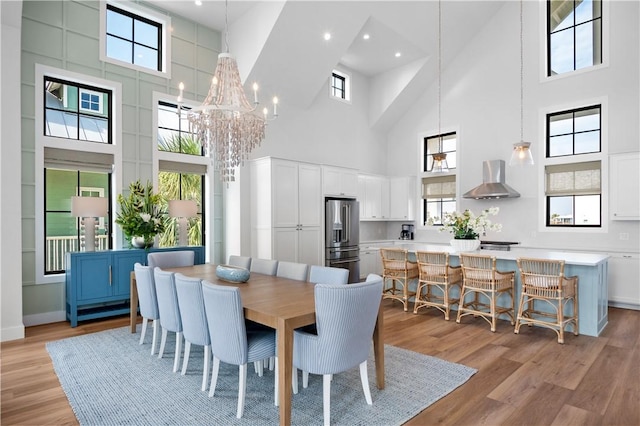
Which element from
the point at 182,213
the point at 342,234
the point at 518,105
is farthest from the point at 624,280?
the point at 182,213

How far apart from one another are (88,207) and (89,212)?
0.06 m

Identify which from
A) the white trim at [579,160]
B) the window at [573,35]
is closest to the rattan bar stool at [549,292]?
the white trim at [579,160]

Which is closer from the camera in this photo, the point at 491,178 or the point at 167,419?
the point at 167,419

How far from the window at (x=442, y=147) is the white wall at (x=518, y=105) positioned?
8.1 inches

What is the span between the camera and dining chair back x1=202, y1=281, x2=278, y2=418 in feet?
7.86

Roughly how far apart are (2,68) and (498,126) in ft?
23.7

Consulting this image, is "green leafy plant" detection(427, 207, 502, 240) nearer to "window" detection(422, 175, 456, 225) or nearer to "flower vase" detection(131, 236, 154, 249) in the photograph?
"window" detection(422, 175, 456, 225)

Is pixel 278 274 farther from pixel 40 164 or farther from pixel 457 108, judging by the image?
pixel 457 108

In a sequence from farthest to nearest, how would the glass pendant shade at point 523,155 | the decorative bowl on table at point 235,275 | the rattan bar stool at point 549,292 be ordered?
the glass pendant shade at point 523,155 < the rattan bar stool at point 549,292 < the decorative bowl on table at point 235,275

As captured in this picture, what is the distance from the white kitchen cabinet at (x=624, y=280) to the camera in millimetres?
5324

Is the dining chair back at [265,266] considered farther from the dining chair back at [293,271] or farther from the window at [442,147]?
the window at [442,147]

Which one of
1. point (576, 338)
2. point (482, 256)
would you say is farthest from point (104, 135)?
point (576, 338)

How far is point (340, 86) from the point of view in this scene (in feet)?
25.7

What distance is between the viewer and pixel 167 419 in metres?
2.41
